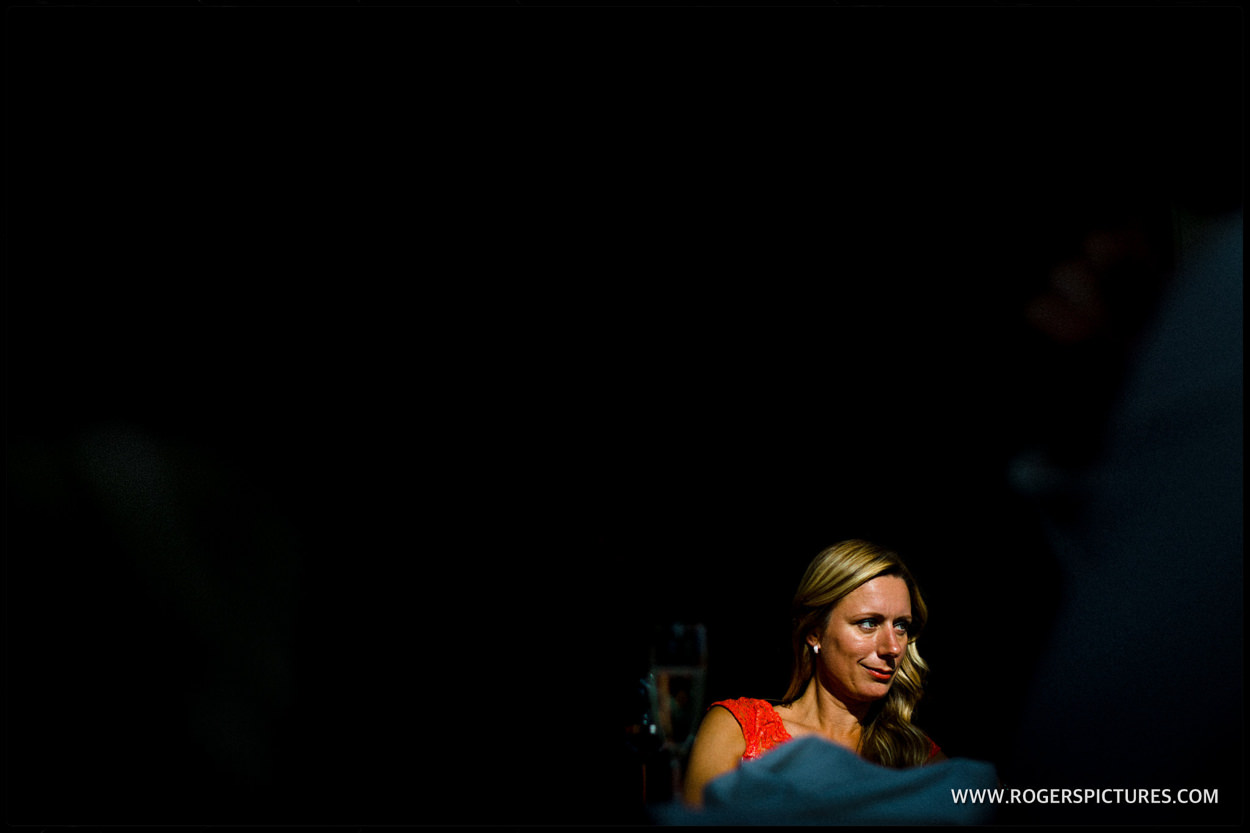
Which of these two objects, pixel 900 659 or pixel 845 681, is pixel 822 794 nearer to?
pixel 845 681

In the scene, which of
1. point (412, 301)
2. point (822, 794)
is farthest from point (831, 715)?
point (412, 301)

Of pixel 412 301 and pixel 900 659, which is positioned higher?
pixel 412 301

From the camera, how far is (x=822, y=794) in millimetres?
1065

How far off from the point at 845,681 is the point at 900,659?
166mm

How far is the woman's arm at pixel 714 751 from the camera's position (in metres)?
1.76

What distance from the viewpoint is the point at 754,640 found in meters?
2.01

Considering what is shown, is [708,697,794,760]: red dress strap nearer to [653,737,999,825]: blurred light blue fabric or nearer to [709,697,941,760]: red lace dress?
[709,697,941,760]: red lace dress

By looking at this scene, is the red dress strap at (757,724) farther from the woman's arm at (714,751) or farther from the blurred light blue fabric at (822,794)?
the blurred light blue fabric at (822,794)

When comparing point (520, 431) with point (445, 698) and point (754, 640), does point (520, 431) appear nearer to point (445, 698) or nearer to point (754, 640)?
point (445, 698)

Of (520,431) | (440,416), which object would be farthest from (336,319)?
(520,431)

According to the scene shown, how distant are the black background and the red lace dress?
1.25 ft

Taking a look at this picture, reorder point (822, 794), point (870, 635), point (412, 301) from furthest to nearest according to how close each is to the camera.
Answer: point (870, 635) → point (412, 301) → point (822, 794)

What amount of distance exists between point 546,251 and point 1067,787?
55.2 inches

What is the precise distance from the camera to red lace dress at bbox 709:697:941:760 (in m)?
1.81
